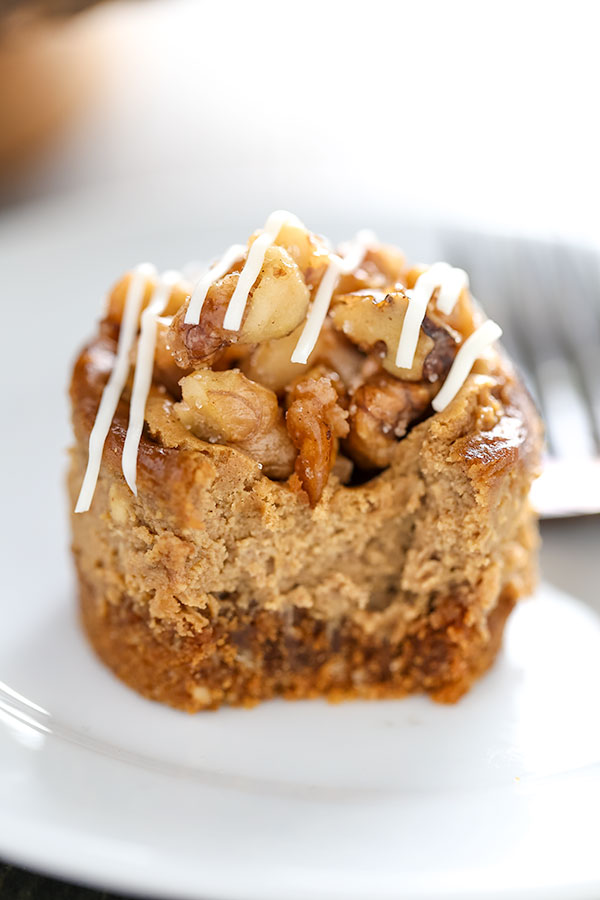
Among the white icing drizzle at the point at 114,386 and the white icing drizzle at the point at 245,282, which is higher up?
the white icing drizzle at the point at 245,282

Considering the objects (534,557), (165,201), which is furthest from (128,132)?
(534,557)

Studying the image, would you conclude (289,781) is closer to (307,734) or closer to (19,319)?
(307,734)

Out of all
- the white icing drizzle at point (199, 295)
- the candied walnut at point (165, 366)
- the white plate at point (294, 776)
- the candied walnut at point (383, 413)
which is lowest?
the white plate at point (294, 776)

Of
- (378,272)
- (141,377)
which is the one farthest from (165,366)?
(378,272)

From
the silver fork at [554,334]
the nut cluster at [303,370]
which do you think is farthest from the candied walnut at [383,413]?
the silver fork at [554,334]

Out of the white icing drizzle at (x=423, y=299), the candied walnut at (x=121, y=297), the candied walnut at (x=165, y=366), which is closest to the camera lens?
the white icing drizzle at (x=423, y=299)

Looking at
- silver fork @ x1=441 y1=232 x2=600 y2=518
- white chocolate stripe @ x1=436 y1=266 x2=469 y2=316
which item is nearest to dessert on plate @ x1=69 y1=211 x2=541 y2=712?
white chocolate stripe @ x1=436 y1=266 x2=469 y2=316

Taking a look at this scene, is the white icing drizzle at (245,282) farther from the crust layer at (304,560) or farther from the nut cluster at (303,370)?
the crust layer at (304,560)
